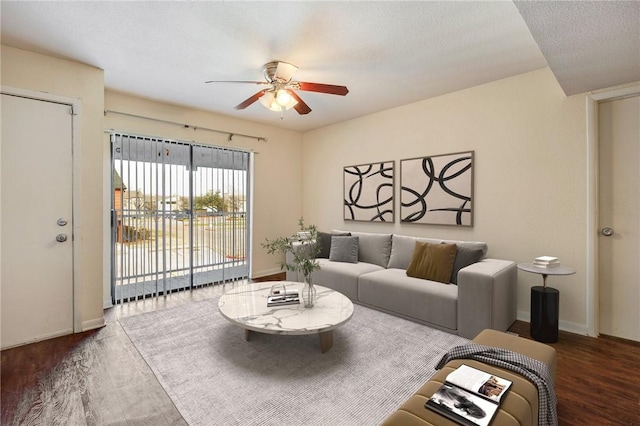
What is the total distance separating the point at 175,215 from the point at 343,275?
2.52m

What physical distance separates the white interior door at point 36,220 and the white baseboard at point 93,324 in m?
0.11

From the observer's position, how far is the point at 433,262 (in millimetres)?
3264

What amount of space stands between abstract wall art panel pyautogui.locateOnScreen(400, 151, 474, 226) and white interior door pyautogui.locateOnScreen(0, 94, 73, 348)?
386cm

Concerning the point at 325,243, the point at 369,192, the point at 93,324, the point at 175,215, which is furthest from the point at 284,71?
the point at 93,324

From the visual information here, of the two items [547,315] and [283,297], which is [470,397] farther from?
[547,315]

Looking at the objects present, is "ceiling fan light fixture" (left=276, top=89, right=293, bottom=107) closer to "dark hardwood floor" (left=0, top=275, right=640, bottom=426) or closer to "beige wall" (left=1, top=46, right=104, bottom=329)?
"beige wall" (left=1, top=46, right=104, bottom=329)

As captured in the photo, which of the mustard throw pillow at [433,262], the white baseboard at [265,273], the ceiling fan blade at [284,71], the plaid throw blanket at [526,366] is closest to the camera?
the plaid throw blanket at [526,366]

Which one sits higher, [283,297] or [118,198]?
[118,198]

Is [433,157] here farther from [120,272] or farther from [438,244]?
[120,272]

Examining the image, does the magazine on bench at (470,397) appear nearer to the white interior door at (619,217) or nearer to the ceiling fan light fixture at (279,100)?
the white interior door at (619,217)

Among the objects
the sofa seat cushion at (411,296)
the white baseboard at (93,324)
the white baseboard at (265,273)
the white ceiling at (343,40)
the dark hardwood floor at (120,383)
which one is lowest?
the dark hardwood floor at (120,383)

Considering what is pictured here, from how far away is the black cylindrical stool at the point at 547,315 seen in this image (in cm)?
267

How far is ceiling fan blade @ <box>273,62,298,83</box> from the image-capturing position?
9.05 ft

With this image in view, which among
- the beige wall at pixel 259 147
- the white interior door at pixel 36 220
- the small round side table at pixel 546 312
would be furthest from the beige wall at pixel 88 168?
the small round side table at pixel 546 312
